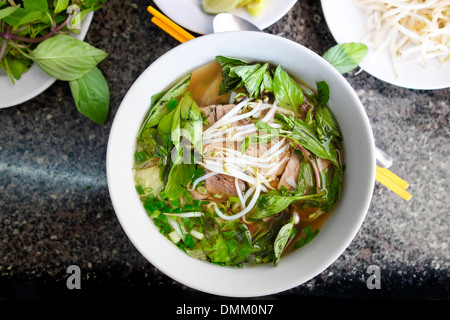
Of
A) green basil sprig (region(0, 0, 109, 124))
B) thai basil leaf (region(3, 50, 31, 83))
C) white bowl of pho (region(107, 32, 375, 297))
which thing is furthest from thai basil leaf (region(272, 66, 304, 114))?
thai basil leaf (region(3, 50, 31, 83))

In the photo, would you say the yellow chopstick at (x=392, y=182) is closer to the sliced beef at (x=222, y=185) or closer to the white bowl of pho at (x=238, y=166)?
the white bowl of pho at (x=238, y=166)

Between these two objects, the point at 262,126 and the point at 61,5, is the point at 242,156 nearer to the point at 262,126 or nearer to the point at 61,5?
the point at 262,126

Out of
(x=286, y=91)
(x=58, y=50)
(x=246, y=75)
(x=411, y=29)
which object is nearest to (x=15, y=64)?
(x=58, y=50)

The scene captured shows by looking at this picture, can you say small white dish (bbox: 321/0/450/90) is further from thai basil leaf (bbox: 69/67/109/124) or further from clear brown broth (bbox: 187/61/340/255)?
thai basil leaf (bbox: 69/67/109/124)

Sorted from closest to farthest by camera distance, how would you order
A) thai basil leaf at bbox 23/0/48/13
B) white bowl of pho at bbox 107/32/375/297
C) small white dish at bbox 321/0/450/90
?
white bowl of pho at bbox 107/32/375/297 < thai basil leaf at bbox 23/0/48/13 < small white dish at bbox 321/0/450/90

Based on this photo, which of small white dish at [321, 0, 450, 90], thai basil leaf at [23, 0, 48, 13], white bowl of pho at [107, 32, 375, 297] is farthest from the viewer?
small white dish at [321, 0, 450, 90]

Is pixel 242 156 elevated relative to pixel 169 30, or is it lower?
lower

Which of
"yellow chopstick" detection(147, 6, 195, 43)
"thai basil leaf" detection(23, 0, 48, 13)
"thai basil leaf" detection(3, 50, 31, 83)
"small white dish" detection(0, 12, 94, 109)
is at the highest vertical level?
"thai basil leaf" detection(23, 0, 48, 13)
